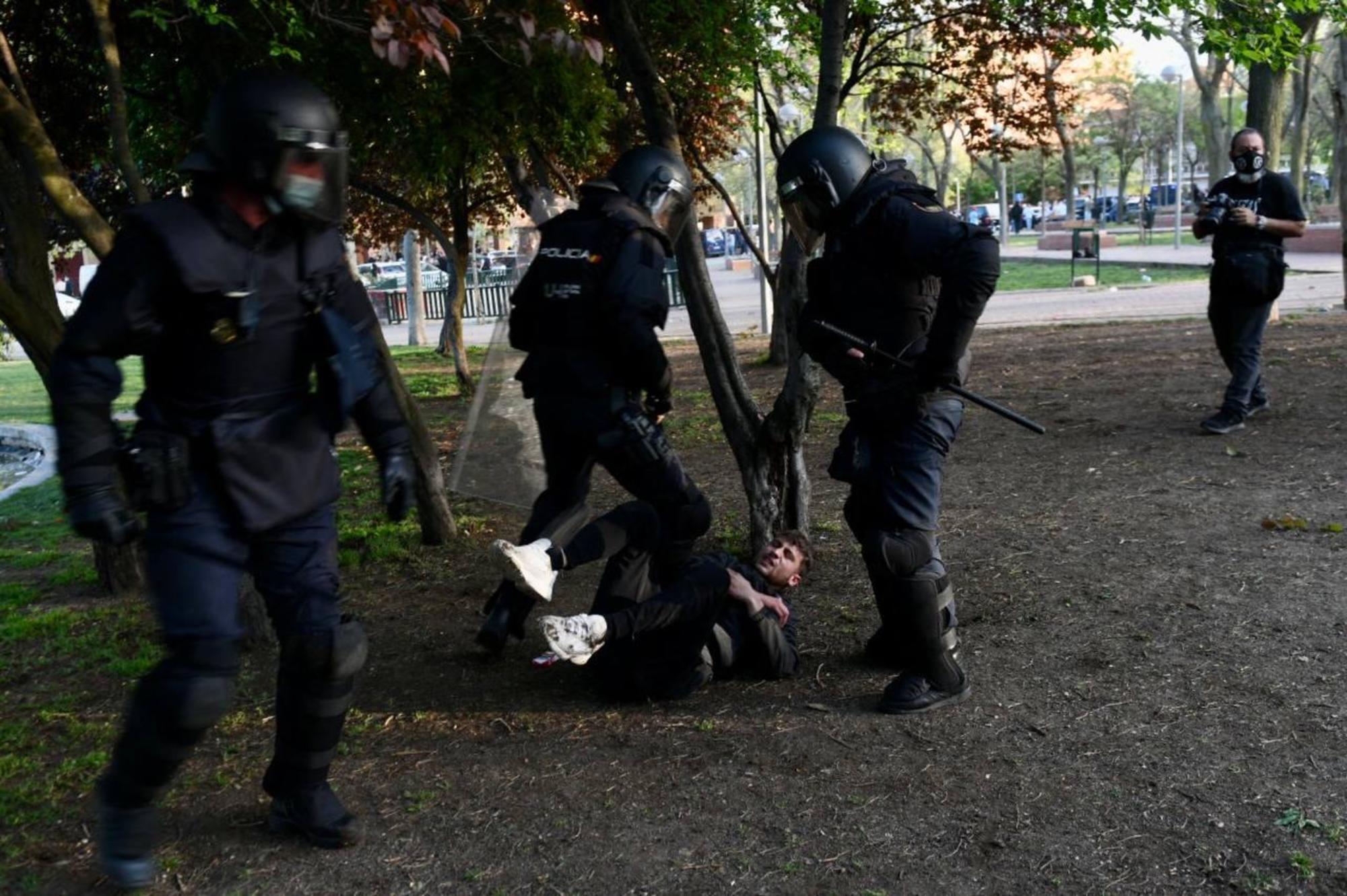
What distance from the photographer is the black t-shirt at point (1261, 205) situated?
8039 millimetres

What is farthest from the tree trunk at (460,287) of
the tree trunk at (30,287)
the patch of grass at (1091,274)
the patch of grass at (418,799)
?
the patch of grass at (1091,274)

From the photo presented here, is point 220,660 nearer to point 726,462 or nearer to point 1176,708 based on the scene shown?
point 1176,708

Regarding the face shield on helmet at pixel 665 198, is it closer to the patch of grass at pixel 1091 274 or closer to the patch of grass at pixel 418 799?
the patch of grass at pixel 418 799

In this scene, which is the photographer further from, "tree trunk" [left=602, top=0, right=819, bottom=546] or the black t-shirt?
"tree trunk" [left=602, top=0, right=819, bottom=546]

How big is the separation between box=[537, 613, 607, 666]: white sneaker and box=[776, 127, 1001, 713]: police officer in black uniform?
89cm

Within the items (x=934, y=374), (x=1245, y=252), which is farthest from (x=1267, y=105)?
(x=934, y=374)

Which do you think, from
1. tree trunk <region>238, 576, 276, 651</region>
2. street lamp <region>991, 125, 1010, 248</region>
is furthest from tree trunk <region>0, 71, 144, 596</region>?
street lamp <region>991, 125, 1010, 248</region>

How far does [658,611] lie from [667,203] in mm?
1546

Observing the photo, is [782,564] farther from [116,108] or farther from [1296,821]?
[116,108]

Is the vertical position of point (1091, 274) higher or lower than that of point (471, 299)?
lower

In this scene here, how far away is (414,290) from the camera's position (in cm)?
2334

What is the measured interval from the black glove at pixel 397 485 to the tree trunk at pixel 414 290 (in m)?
18.0

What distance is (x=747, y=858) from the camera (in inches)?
129

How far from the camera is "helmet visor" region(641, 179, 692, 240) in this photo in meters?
4.73
